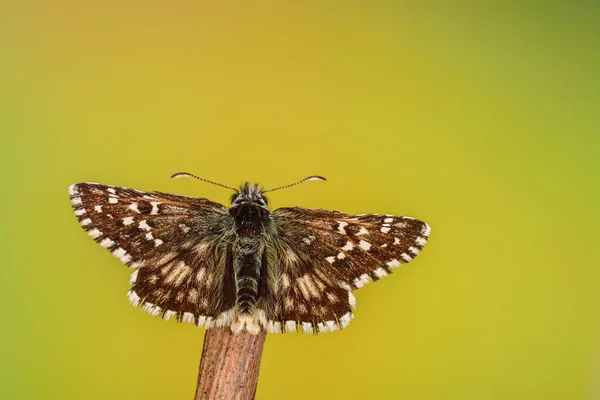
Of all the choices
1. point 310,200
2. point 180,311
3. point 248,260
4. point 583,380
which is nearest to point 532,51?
point 310,200

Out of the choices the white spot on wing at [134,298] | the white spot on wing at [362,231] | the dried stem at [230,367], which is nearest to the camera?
the dried stem at [230,367]

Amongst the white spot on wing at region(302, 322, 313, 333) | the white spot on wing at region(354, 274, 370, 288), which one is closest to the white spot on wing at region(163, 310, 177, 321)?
the white spot on wing at region(302, 322, 313, 333)

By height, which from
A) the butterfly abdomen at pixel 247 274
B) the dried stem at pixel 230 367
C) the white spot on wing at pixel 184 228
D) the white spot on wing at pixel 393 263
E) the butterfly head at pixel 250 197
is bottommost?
the dried stem at pixel 230 367

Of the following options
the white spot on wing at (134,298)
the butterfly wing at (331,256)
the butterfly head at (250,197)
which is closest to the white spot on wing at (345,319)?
the butterfly wing at (331,256)

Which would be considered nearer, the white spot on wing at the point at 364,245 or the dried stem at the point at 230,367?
the dried stem at the point at 230,367

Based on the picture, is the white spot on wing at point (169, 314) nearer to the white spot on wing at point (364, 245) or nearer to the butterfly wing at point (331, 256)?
the butterfly wing at point (331, 256)

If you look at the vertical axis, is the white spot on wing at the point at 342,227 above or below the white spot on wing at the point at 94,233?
above

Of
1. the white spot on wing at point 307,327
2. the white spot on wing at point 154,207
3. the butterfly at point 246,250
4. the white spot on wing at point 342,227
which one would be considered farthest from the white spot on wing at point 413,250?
the white spot on wing at point 154,207

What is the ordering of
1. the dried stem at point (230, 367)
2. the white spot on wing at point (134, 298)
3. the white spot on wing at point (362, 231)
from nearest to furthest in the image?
the dried stem at point (230, 367), the white spot on wing at point (134, 298), the white spot on wing at point (362, 231)

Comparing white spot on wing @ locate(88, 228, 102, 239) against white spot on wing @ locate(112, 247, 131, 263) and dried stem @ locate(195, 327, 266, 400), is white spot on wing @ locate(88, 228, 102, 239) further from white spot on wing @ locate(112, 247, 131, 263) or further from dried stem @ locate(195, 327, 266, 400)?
dried stem @ locate(195, 327, 266, 400)
